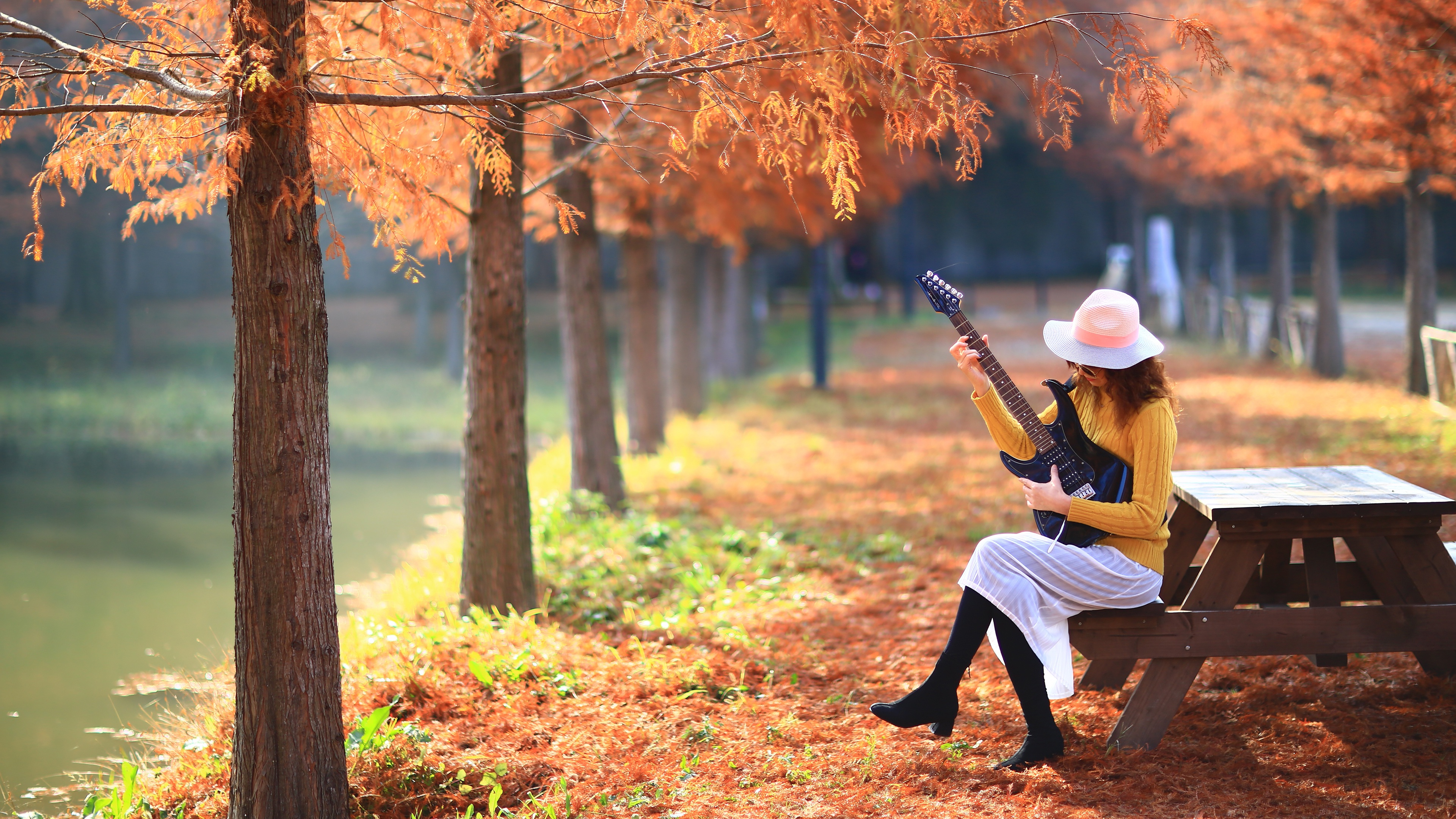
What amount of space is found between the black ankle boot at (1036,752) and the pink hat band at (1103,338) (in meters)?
1.42

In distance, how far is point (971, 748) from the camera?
4219 mm

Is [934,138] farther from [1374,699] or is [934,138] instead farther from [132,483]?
[132,483]

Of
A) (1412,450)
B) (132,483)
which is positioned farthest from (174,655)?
(1412,450)

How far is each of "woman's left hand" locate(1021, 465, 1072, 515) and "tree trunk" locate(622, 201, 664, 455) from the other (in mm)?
9159

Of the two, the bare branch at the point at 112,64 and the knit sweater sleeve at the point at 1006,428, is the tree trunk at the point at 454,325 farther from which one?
the knit sweater sleeve at the point at 1006,428

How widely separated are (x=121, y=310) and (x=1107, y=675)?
84.1ft

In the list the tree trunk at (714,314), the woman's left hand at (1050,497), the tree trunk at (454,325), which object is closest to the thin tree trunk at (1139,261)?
the tree trunk at (714,314)

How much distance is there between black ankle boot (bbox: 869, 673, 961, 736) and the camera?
13.5ft

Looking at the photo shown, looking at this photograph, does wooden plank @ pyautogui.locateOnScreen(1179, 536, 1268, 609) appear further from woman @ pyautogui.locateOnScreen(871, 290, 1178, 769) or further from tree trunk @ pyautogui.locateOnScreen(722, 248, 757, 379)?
tree trunk @ pyautogui.locateOnScreen(722, 248, 757, 379)

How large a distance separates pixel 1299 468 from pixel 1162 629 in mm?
1195

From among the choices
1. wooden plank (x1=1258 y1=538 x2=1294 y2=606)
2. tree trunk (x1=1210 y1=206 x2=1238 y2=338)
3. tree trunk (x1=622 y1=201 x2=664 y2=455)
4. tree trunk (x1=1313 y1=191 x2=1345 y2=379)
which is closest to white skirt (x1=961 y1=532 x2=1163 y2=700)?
wooden plank (x1=1258 y1=538 x2=1294 y2=606)

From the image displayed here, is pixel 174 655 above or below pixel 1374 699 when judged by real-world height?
below

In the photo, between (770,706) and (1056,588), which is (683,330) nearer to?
(770,706)

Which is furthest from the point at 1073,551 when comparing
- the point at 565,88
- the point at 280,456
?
the point at 280,456
